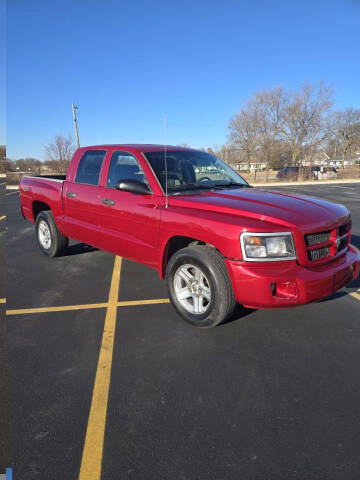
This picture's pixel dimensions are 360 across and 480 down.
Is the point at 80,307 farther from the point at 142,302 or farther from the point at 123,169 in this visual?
the point at 123,169

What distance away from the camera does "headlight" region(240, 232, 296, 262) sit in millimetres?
2801

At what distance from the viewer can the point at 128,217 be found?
391cm

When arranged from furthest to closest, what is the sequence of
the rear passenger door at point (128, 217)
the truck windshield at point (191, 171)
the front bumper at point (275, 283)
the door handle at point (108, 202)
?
the door handle at point (108, 202), the truck windshield at point (191, 171), the rear passenger door at point (128, 217), the front bumper at point (275, 283)

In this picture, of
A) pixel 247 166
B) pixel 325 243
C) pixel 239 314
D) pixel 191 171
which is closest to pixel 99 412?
pixel 239 314

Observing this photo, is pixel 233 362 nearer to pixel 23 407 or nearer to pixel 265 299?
pixel 265 299

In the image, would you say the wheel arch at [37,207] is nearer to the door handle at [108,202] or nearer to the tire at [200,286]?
the door handle at [108,202]

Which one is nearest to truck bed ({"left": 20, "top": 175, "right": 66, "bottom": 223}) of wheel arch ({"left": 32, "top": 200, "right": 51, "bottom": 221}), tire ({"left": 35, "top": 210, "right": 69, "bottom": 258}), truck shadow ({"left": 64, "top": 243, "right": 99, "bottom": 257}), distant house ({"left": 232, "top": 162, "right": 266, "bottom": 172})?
wheel arch ({"left": 32, "top": 200, "right": 51, "bottom": 221})

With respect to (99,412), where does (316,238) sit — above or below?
above

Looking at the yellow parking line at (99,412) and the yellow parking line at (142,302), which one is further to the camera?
the yellow parking line at (142,302)

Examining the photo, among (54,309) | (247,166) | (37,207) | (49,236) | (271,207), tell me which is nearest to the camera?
(271,207)

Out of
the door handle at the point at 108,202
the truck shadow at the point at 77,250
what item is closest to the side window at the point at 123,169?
the door handle at the point at 108,202

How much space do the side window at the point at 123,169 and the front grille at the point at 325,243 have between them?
6.66 ft

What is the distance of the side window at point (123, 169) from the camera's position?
4008 millimetres

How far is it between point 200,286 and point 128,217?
1277 mm
